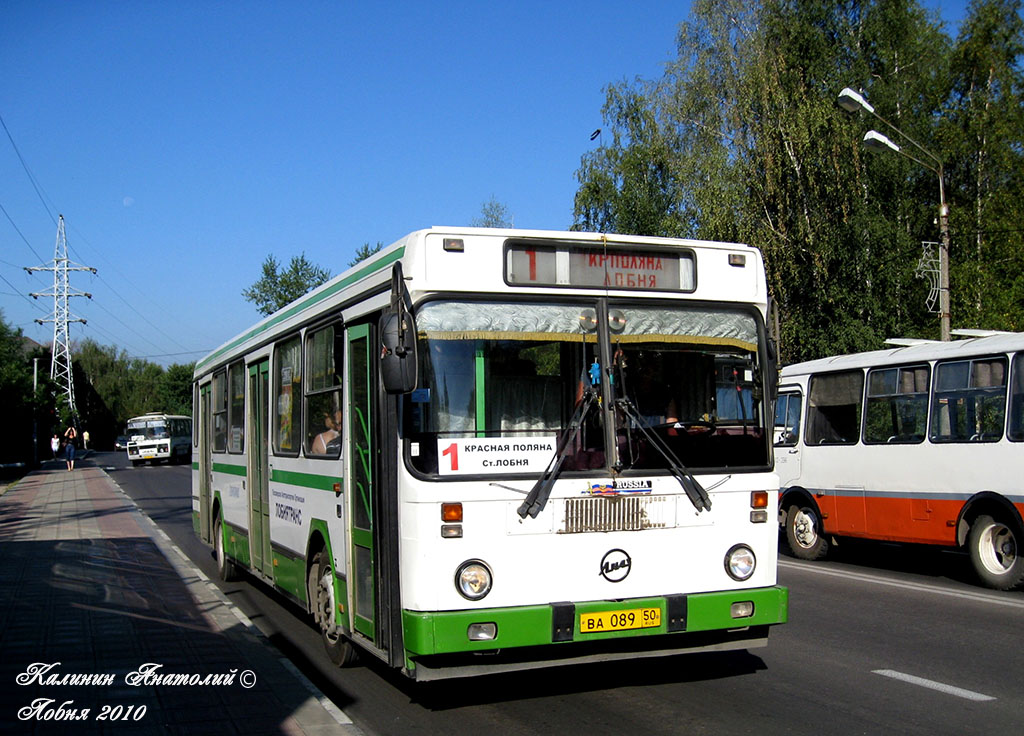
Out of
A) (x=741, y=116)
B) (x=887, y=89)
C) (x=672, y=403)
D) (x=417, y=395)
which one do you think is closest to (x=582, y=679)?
(x=672, y=403)

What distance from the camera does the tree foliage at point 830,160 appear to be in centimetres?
3162

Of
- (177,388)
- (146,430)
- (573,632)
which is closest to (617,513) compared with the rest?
(573,632)

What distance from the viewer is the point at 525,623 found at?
20.0 feet

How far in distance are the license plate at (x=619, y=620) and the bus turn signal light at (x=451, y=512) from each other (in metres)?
0.97

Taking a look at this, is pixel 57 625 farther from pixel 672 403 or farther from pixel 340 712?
pixel 672 403

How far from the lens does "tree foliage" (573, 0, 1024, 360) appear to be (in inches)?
1245

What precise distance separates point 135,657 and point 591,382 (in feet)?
15.0

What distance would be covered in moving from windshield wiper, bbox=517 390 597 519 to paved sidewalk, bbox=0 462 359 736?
5.59ft

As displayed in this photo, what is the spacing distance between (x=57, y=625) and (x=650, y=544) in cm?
621

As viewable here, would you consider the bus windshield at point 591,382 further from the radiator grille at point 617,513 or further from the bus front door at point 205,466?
the bus front door at point 205,466

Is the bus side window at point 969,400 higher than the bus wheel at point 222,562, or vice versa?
the bus side window at point 969,400

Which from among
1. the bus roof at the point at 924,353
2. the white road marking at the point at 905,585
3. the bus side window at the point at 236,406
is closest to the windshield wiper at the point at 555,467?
the bus side window at the point at 236,406

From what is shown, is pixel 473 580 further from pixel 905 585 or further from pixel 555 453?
pixel 905 585

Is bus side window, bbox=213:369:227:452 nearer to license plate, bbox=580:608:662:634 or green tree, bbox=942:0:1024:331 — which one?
license plate, bbox=580:608:662:634
